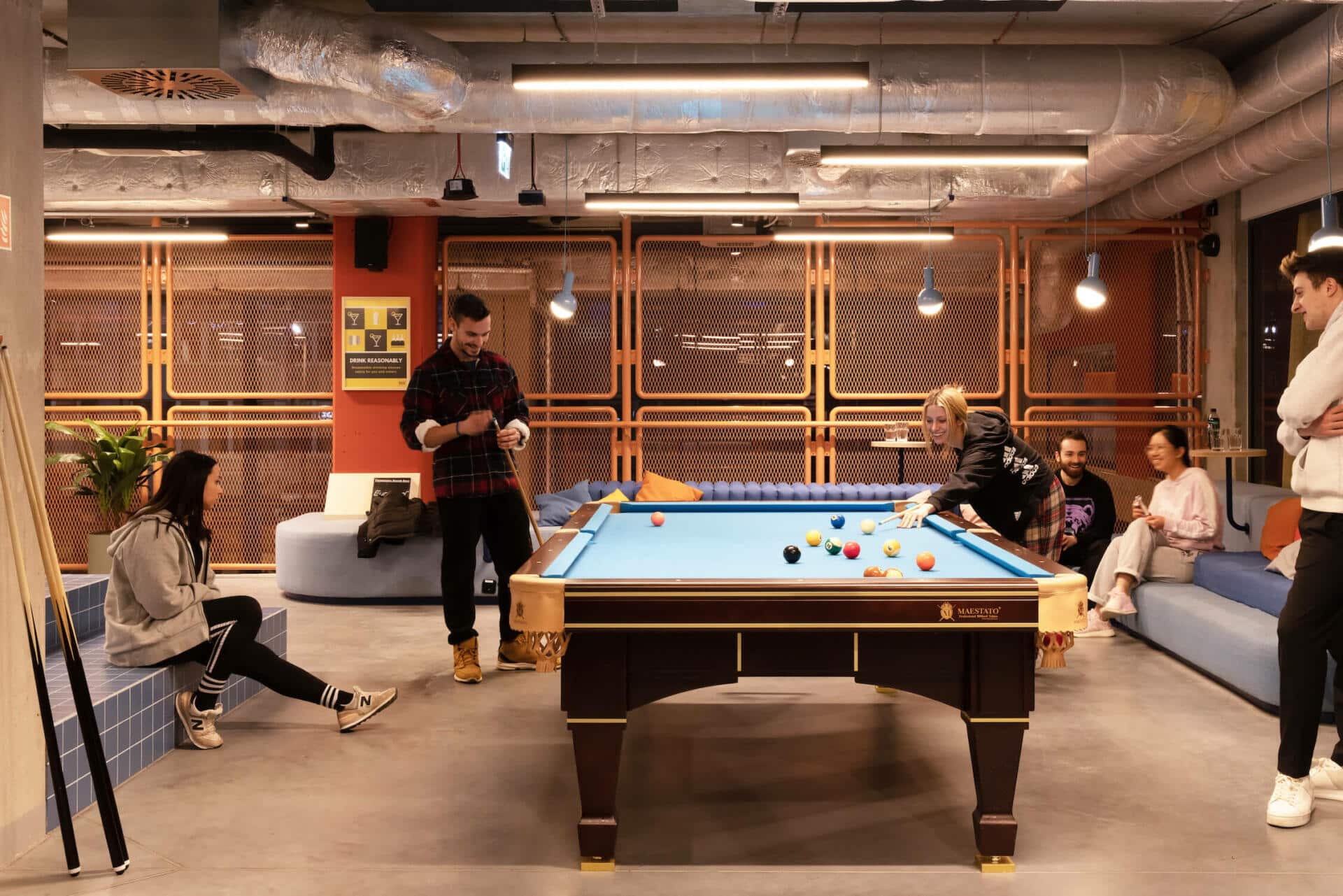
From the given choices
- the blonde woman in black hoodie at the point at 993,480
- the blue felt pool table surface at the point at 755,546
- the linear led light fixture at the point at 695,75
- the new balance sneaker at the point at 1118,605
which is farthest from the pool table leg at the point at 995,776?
the new balance sneaker at the point at 1118,605

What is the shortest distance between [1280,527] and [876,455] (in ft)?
11.5

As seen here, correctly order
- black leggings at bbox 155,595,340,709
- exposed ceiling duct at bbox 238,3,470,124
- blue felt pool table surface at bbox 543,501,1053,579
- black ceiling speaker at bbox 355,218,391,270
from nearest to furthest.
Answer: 1. blue felt pool table surface at bbox 543,501,1053,579
2. black leggings at bbox 155,595,340,709
3. exposed ceiling duct at bbox 238,3,470,124
4. black ceiling speaker at bbox 355,218,391,270

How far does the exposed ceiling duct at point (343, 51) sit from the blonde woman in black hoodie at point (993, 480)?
264cm

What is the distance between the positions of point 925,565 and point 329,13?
3.35 m

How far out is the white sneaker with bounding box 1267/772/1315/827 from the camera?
3145mm

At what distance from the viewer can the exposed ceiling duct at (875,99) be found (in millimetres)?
5016

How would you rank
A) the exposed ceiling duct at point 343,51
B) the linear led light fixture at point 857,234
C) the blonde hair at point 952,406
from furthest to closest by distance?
the linear led light fixture at point 857,234 < the blonde hair at point 952,406 < the exposed ceiling duct at point 343,51

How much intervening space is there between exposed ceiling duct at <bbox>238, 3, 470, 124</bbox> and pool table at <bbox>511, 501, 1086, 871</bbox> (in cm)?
245

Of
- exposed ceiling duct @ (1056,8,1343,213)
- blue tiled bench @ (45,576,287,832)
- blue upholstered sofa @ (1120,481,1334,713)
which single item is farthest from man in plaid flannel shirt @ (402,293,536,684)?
exposed ceiling duct @ (1056,8,1343,213)

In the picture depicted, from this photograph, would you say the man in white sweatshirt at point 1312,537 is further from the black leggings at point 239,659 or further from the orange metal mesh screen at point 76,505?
the orange metal mesh screen at point 76,505

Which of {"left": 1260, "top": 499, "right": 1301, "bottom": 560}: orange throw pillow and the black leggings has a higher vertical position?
{"left": 1260, "top": 499, "right": 1301, "bottom": 560}: orange throw pillow

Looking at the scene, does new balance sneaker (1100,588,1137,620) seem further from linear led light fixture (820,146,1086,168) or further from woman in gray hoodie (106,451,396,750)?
woman in gray hoodie (106,451,396,750)

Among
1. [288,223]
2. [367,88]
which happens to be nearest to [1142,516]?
[367,88]

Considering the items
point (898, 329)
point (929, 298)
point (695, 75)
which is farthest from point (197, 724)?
point (898, 329)
